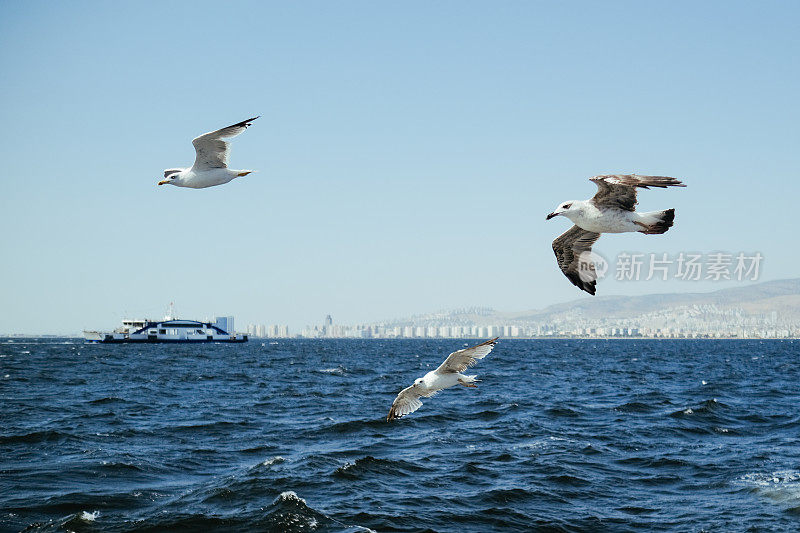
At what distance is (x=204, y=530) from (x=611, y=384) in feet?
135

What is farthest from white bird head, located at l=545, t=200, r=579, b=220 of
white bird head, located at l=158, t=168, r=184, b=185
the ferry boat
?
the ferry boat

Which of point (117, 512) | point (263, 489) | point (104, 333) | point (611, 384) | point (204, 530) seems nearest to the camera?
point (204, 530)

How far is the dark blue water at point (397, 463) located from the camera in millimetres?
16297

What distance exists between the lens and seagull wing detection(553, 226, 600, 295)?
7.87 meters

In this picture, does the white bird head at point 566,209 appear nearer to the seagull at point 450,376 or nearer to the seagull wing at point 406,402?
the seagull at point 450,376

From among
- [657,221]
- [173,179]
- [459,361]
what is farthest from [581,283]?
[173,179]

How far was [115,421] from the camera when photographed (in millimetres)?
30625

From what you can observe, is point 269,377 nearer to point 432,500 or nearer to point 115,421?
point 115,421

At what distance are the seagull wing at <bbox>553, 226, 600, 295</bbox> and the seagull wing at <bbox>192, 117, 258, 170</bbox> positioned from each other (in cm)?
389

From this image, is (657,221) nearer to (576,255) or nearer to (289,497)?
(576,255)

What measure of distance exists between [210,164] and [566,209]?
4.34 meters

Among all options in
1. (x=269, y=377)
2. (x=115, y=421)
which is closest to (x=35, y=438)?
(x=115, y=421)

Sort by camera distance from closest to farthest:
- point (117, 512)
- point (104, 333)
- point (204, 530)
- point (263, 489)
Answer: point (204, 530) → point (117, 512) → point (263, 489) → point (104, 333)

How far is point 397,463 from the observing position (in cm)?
2161
